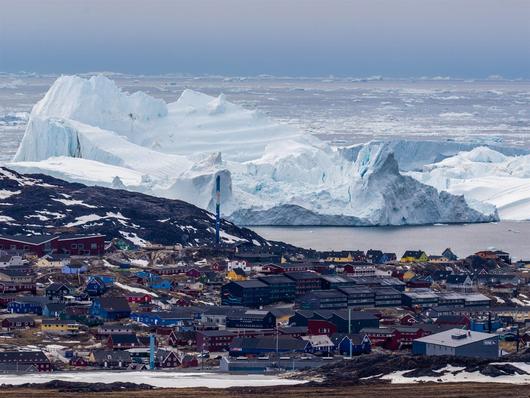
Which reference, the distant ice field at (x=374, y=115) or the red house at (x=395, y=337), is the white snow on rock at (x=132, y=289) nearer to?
the red house at (x=395, y=337)

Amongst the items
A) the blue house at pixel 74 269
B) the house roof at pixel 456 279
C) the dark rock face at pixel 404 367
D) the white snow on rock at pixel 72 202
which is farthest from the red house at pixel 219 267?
the dark rock face at pixel 404 367

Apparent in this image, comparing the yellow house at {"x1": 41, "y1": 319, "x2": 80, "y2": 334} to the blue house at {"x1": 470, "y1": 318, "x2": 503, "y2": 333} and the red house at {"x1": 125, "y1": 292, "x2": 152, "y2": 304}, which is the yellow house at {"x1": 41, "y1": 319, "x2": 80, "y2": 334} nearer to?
the red house at {"x1": 125, "y1": 292, "x2": 152, "y2": 304}

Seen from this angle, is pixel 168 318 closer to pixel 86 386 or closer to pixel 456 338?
pixel 456 338

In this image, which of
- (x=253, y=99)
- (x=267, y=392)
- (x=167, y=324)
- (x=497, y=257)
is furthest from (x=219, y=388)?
(x=253, y=99)

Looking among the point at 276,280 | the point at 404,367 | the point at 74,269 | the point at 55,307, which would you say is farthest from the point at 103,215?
the point at 404,367

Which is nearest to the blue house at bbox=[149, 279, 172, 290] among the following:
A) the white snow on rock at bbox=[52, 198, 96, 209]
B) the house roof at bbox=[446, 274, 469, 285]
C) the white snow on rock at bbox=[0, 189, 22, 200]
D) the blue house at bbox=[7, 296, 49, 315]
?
the blue house at bbox=[7, 296, 49, 315]

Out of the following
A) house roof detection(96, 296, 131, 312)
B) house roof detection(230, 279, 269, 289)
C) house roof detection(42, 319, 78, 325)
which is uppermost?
house roof detection(230, 279, 269, 289)
